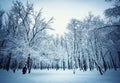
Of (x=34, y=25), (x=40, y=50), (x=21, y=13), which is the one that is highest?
(x=21, y=13)

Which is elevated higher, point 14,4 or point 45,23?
point 14,4

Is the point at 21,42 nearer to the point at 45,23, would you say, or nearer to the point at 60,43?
the point at 45,23

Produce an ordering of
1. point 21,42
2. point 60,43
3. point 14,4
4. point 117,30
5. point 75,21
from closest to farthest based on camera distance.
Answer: point 117,30 < point 21,42 < point 14,4 < point 75,21 < point 60,43

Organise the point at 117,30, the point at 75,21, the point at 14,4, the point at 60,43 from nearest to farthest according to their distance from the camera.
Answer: the point at 117,30 → the point at 14,4 → the point at 75,21 → the point at 60,43

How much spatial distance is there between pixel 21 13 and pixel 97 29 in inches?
627

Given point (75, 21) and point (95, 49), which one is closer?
point (95, 49)

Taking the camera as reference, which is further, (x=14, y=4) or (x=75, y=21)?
(x=75, y=21)

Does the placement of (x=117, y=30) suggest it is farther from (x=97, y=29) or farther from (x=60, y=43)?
(x=60, y=43)

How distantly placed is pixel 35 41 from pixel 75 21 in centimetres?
1257

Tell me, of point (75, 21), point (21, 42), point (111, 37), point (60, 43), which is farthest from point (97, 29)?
point (60, 43)

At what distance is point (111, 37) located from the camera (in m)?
11.2

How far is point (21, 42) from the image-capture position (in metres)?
19.6

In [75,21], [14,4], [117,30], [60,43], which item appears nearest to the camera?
[117,30]

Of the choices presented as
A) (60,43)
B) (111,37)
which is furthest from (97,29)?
(60,43)
